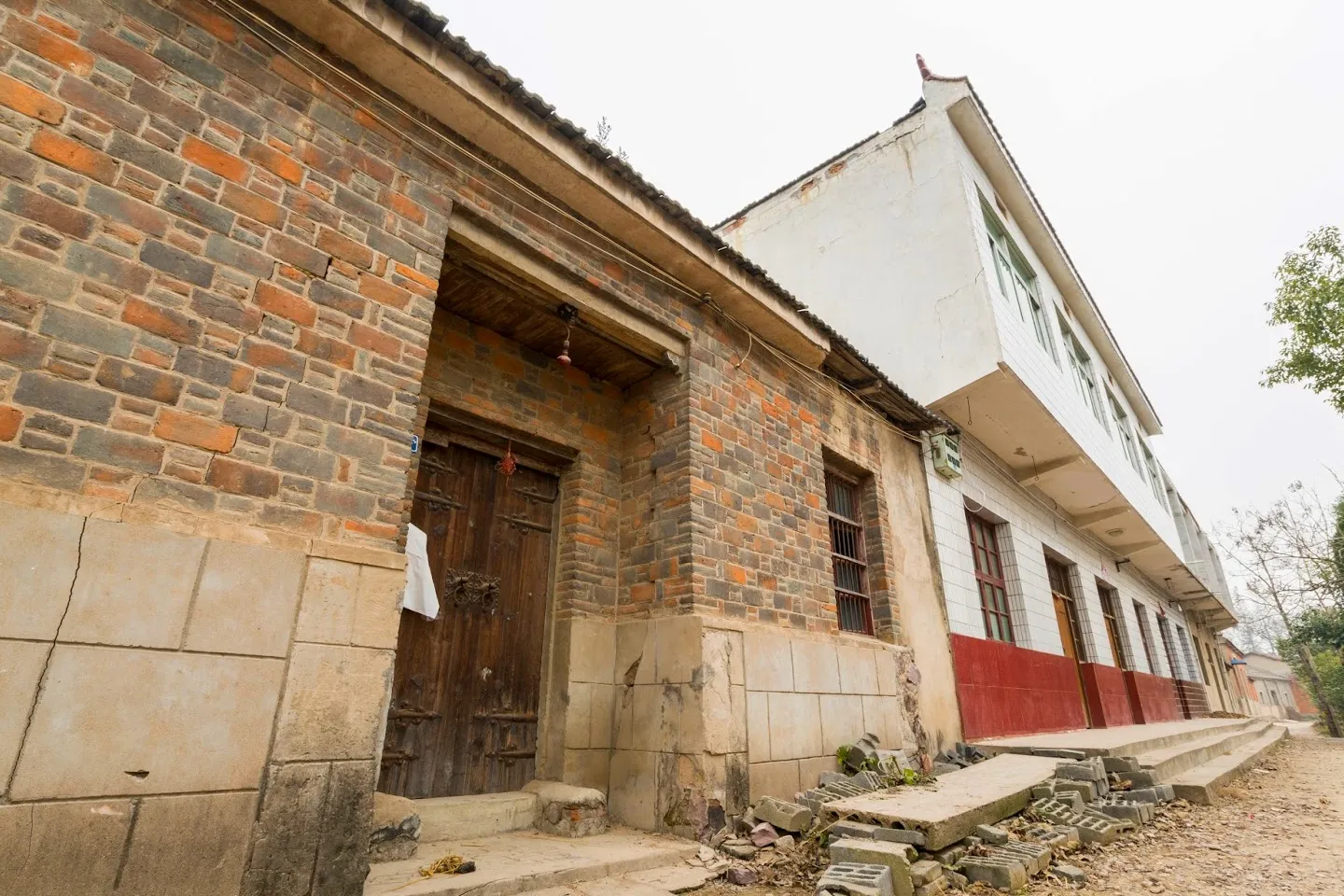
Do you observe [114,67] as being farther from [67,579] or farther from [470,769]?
[470,769]

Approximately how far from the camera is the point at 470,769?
4699 millimetres

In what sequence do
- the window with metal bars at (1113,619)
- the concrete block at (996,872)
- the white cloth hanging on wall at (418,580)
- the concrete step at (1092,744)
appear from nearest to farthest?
the concrete block at (996,872), the white cloth hanging on wall at (418,580), the concrete step at (1092,744), the window with metal bars at (1113,619)

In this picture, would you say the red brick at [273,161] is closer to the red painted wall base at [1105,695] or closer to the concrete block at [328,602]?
the concrete block at [328,602]

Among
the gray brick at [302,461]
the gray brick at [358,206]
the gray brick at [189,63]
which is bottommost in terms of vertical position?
the gray brick at [302,461]

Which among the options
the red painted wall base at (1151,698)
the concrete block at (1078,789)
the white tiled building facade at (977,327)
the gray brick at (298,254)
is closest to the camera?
the gray brick at (298,254)

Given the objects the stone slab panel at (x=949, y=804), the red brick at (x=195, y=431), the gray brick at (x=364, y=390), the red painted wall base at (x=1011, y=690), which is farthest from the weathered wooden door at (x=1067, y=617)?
the red brick at (x=195, y=431)

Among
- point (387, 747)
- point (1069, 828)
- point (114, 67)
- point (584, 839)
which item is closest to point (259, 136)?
point (114, 67)

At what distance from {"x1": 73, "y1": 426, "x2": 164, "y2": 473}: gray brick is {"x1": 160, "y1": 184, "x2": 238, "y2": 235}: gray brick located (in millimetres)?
1065

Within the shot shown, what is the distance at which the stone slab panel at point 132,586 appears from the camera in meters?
2.49

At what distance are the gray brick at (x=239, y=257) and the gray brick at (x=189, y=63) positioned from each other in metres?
0.83

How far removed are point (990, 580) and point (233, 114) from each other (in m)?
9.95

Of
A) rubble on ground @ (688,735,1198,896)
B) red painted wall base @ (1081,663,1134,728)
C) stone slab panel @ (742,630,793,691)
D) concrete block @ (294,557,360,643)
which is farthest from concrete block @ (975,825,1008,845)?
red painted wall base @ (1081,663,1134,728)

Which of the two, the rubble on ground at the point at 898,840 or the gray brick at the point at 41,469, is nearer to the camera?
the gray brick at the point at 41,469

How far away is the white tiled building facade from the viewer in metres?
8.59
